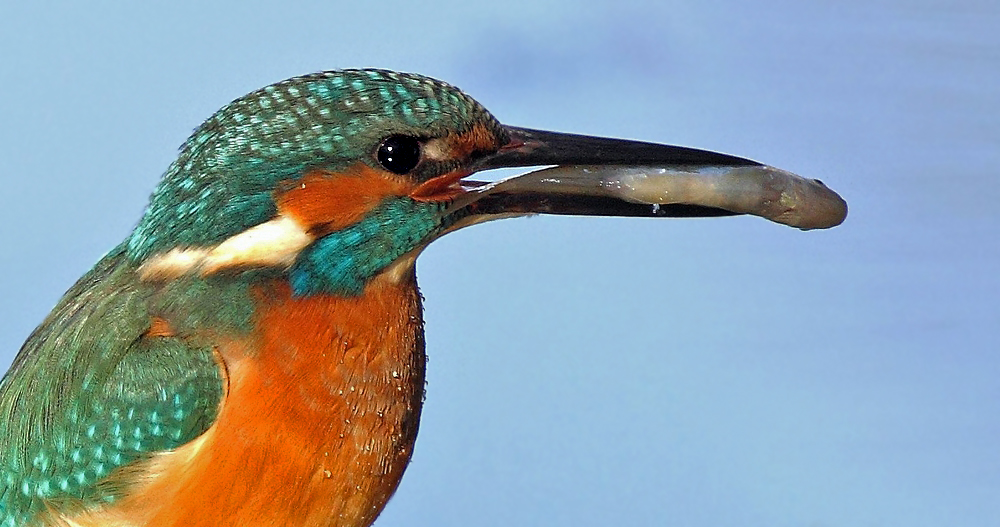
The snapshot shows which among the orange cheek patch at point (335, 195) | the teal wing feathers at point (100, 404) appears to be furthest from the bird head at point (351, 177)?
the teal wing feathers at point (100, 404)

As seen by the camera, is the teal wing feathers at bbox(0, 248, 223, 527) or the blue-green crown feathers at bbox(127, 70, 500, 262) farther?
the teal wing feathers at bbox(0, 248, 223, 527)

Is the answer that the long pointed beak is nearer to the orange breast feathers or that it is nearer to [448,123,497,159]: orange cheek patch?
[448,123,497,159]: orange cheek patch

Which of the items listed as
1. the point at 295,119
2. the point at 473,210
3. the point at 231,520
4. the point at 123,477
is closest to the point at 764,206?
the point at 473,210

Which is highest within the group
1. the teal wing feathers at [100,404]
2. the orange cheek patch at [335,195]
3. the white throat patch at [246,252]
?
the orange cheek patch at [335,195]

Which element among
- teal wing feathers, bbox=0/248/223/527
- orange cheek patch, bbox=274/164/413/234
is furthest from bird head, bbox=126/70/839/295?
teal wing feathers, bbox=0/248/223/527

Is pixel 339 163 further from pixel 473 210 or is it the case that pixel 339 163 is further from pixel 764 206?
pixel 764 206

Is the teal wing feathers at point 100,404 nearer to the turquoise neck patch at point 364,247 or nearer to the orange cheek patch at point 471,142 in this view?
the turquoise neck patch at point 364,247

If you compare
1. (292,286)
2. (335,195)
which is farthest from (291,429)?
(335,195)
